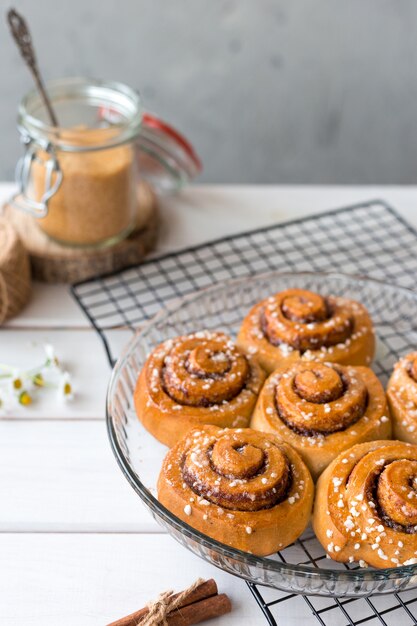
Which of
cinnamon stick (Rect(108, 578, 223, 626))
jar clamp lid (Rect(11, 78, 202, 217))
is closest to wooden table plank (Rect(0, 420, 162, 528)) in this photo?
cinnamon stick (Rect(108, 578, 223, 626))

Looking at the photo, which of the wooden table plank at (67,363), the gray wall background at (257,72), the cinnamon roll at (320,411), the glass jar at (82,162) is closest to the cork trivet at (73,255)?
the glass jar at (82,162)

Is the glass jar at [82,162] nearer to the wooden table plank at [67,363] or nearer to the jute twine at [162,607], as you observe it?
the wooden table plank at [67,363]

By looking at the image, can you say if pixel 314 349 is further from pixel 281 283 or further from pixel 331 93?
pixel 331 93

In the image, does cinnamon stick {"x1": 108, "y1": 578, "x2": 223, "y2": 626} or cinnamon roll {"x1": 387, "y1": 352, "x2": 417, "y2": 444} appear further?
cinnamon roll {"x1": 387, "y1": 352, "x2": 417, "y2": 444}

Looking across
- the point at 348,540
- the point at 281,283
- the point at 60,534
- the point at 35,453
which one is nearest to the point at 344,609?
the point at 348,540

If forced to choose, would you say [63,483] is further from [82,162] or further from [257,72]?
[257,72]

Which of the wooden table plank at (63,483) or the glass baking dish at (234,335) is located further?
the wooden table plank at (63,483)

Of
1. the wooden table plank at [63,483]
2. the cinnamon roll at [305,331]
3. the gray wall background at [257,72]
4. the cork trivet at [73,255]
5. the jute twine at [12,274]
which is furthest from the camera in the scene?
the gray wall background at [257,72]

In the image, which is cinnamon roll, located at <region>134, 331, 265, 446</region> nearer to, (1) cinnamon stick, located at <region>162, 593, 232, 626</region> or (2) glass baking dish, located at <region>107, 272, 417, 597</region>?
(2) glass baking dish, located at <region>107, 272, 417, 597</region>
